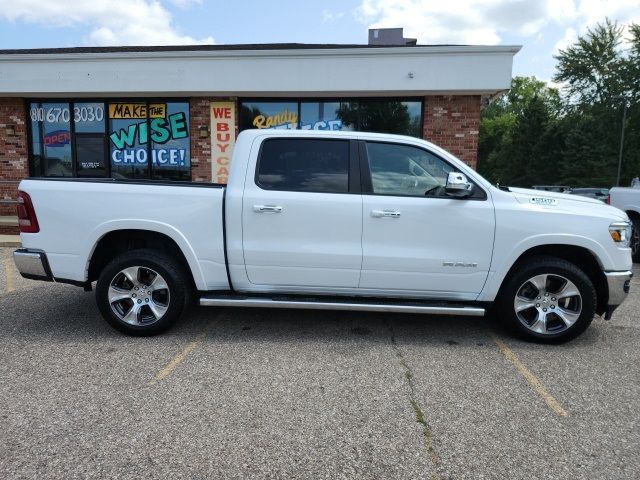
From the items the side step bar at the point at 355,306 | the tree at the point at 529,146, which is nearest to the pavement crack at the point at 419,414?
the side step bar at the point at 355,306

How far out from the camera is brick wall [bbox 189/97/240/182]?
1148 cm

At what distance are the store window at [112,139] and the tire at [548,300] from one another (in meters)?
9.50

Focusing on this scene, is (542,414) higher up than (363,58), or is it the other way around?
(363,58)

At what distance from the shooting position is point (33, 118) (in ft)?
39.9

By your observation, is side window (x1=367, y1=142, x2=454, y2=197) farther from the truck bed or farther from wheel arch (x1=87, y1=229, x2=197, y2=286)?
wheel arch (x1=87, y1=229, x2=197, y2=286)

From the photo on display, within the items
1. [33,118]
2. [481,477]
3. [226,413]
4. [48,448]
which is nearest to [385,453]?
[481,477]

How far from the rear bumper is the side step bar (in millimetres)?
1498

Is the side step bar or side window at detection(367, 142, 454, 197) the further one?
side window at detection(367, 142, 454, 197)

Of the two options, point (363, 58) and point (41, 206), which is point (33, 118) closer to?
point (363, 58)

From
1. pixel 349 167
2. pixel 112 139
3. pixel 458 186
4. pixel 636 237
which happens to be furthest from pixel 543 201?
pixel 112 139

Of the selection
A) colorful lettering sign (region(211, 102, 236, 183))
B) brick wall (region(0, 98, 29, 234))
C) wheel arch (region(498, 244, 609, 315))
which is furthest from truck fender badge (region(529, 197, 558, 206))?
brick wall (region(0, 98, 29, 234))

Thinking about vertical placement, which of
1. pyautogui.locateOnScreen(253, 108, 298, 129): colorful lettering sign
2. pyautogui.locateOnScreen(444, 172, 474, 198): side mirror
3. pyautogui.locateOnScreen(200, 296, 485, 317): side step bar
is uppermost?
pyautogui.locateOnScreen(253, 108, 298, 129): colorful lettering sign

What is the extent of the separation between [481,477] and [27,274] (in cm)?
419

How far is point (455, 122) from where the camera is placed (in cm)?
1072
